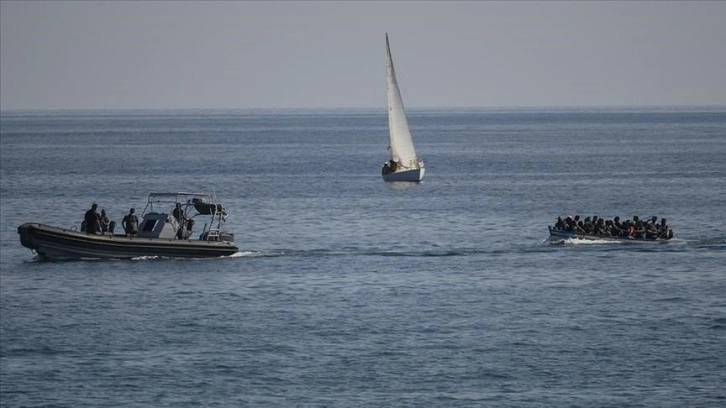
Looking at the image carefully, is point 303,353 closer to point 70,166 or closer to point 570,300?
point 570,300

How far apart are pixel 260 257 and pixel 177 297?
38.5 ft

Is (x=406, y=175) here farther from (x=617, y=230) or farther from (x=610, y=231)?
(x=617, y=230)

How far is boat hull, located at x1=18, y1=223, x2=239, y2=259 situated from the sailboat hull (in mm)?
55766

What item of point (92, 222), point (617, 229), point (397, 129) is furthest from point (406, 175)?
point (92, 222)

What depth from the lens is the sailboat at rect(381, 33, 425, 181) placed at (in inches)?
4761

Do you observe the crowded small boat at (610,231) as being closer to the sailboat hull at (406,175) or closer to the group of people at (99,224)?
the group of people at (99,224)

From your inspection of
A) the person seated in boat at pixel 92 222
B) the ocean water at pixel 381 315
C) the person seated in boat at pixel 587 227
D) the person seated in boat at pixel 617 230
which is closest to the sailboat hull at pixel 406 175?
the ocean water at pixel 381 315

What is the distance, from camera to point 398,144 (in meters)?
121

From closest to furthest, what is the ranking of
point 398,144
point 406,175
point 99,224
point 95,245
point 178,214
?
point 95,245 → point 99,224 → point 178,214 → point 398,144 → point 406,175

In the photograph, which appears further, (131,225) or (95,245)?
(131,225)

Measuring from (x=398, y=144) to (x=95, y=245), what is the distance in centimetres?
5769

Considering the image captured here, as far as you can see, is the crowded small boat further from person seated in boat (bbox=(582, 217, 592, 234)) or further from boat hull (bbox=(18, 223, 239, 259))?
boat hull (bbox=(18, 223, 239, 259))

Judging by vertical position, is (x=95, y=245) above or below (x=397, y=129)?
below

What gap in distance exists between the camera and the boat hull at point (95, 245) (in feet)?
216
